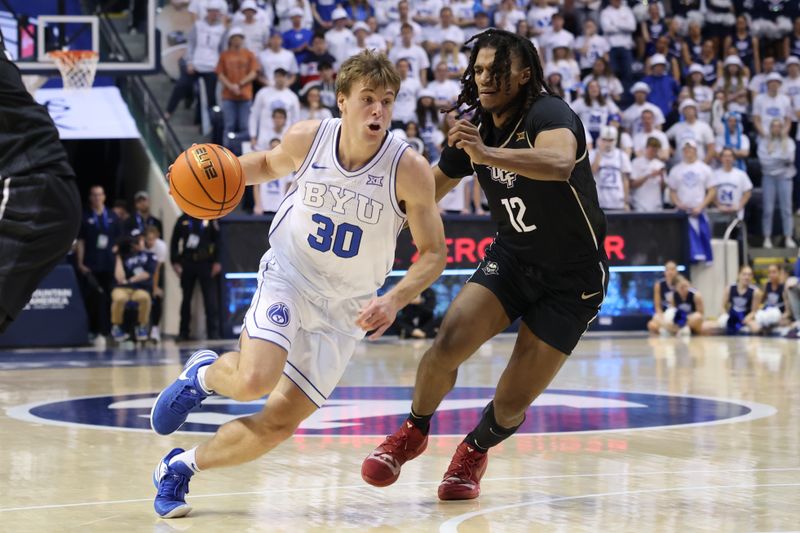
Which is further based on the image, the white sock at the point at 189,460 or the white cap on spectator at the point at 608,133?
the white cap on spectator at the point at 608,133

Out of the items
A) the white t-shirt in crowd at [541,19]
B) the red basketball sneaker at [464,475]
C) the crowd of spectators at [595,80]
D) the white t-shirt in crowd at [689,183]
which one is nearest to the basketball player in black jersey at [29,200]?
the red basketball sneaker at [464,475]

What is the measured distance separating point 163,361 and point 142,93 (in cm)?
588

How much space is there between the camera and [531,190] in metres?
5.98

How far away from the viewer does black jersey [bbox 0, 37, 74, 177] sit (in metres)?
4.23

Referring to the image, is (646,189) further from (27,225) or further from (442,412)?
(27,225)

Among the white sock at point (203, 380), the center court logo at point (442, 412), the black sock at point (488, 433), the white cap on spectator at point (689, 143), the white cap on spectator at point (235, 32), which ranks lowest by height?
the center court logo at point (442, 412)

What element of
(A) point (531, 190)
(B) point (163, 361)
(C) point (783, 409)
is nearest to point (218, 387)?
(A) point (531, 190)

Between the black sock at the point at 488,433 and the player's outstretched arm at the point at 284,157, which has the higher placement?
the player's outstretched arm at the point at 284,157

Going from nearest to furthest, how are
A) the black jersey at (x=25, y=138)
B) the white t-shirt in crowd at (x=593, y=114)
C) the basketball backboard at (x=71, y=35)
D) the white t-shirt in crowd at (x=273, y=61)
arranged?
the black jersey at (x=25, y=138), the basketball backboard at (x=71, y=35), the white t-shirt in crowd at (x=273, y=61), the white t-shirt in crowd at (x=593, y=114)

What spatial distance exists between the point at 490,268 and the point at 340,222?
0.96 metres

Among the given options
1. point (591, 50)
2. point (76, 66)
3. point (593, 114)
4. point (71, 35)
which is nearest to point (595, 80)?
point (591, 50)

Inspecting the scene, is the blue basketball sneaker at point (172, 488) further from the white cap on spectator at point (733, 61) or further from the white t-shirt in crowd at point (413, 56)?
the white cap on spectator at point (733, 61)

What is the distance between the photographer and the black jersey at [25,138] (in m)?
4.23

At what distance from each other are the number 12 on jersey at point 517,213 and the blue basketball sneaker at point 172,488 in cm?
199
